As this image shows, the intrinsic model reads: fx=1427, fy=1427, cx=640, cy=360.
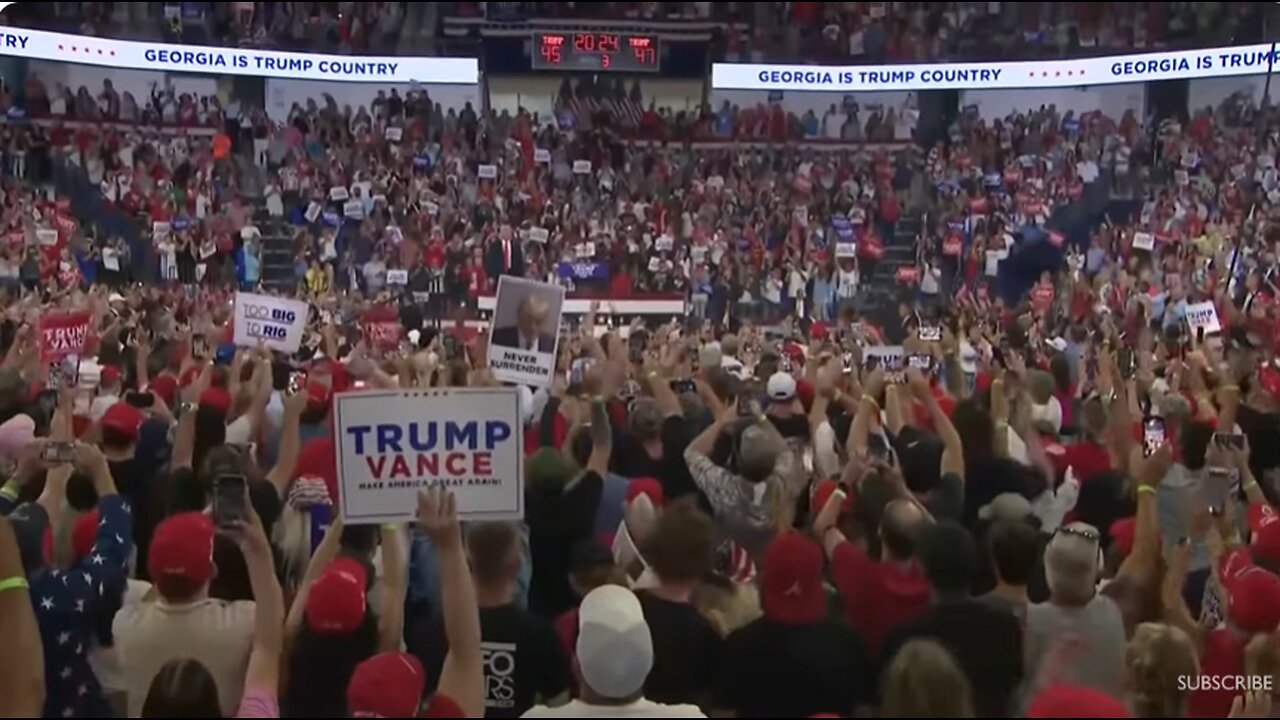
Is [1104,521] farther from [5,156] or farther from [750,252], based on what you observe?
[5,156]

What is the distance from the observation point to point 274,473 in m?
5.88

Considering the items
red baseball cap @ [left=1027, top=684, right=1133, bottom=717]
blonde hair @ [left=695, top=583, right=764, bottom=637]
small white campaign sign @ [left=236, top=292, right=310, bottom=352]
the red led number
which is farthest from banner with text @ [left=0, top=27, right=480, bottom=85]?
red baseball cap @ [left=1027, top=684, right=1133, bottom=717]

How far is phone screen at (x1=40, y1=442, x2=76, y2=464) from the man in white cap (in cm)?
220

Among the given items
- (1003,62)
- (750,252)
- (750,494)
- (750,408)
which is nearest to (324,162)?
(750,252)

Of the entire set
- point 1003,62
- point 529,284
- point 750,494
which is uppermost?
point 1003,62

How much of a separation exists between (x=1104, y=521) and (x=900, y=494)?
1.41 meters

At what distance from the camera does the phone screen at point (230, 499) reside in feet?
13.6

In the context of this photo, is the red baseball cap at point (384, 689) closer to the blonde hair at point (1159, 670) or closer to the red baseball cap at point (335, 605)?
the red baseball cap at point (335, 605)

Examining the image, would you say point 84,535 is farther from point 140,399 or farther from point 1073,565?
point 1073,565

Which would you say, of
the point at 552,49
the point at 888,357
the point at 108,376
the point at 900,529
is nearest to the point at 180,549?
the point at 900,529

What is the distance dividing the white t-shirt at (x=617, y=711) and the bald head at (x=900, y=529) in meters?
1.33

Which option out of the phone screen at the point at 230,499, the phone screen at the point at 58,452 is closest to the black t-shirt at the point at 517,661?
the phone screen at the point at 230,499

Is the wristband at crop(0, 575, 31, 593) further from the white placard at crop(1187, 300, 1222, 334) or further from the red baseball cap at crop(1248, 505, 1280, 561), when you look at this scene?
the white placard at crop(1187, 300, 1222, 334)

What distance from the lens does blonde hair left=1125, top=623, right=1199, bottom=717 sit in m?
3.73
